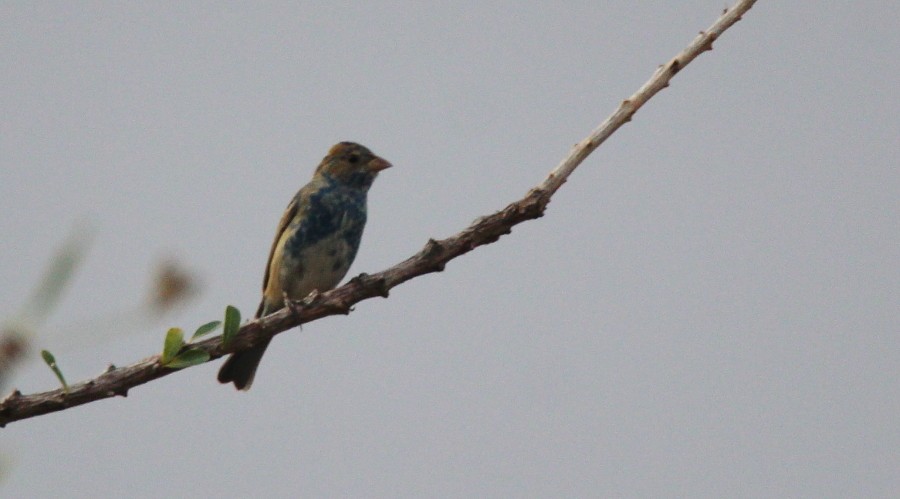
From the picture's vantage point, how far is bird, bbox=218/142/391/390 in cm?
702

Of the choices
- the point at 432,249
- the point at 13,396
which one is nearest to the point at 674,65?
the point at 432,249

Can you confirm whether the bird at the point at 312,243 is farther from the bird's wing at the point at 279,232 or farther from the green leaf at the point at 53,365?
the green leaf at the point at 53,365

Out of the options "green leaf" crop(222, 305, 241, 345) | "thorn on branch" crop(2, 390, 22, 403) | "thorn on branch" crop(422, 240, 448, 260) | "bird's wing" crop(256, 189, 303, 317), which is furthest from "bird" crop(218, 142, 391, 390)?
"thorn on branch" crop(2, 390, 22, 403)

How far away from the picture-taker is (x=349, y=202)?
7371 mm

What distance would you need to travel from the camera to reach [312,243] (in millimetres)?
7062

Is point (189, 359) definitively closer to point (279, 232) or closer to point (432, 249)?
point (432, 249)

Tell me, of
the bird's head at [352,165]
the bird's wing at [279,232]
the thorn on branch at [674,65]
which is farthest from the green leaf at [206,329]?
the bird's head at [352,165]

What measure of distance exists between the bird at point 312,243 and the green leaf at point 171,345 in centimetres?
302

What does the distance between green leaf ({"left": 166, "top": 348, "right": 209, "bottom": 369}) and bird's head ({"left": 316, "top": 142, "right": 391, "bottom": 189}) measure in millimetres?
3790

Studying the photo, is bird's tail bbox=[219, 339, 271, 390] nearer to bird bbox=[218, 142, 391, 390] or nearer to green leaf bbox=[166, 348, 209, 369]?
bird bbox=[218, 142, 391, 390]

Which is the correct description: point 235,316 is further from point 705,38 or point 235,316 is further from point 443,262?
point 705,38

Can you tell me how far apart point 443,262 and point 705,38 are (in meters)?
1.49

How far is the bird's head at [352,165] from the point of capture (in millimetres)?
7598

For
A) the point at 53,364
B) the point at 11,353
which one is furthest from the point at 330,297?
the point at 11,353
